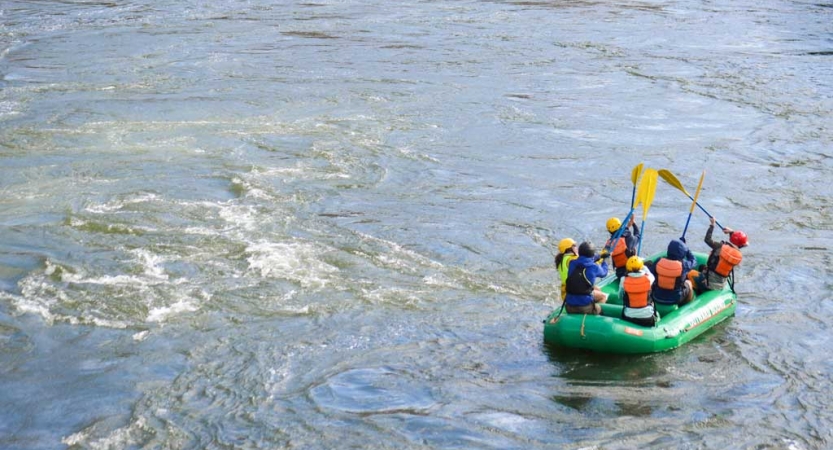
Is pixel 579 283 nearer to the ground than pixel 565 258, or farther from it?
nearer to the ground

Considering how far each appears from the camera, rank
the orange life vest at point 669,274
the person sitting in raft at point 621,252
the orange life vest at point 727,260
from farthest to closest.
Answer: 1. the person sitting in raft at point 621,252
2. the orange life vest at point 727,260
3. the orange life vest at point 669,274

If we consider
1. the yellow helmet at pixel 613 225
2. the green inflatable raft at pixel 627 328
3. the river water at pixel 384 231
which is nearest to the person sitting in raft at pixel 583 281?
the green inflatable raft at pixel 627 328

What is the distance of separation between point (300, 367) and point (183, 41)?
18.3 m

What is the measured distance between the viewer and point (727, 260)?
32.0ft

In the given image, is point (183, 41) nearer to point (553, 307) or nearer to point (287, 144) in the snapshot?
point (287, 144)

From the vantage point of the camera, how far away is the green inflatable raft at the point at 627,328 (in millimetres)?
8938

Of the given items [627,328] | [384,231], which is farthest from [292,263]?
[627,328]

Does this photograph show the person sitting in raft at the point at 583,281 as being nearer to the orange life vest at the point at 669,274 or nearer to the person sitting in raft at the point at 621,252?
the orange life vest at the point at 669,274

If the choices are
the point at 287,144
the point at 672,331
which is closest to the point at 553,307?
the point at 672,331

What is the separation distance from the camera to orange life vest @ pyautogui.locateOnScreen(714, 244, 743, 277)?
970 centimetres

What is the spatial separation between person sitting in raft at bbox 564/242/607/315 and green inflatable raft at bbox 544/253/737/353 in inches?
4.8

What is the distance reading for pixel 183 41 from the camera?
84.4ft

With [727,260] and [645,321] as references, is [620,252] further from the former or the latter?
[645,321]

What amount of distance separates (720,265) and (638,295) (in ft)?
4.41
